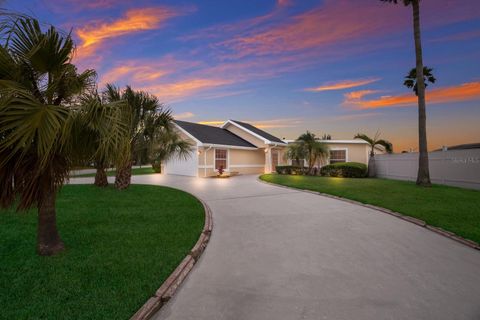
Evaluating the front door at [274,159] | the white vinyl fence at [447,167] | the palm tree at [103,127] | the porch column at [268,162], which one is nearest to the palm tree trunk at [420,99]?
the white vinyl fence at [447,167]

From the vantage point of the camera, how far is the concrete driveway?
304 centimetres

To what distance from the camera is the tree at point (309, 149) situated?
937 inches

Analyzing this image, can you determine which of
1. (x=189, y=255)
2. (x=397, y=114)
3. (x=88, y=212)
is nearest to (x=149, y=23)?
(x=88, y=212)

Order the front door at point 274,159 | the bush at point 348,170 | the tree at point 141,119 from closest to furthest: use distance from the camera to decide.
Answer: the tree at point 141,119
the bush at point 348,170
the front door at point 274,159

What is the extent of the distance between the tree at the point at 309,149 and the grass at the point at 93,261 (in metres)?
17.3

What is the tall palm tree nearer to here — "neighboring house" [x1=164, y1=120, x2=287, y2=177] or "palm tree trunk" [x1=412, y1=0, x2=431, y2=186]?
"neighboring house" [x1=164, y1=120, x2=287, y2=177]

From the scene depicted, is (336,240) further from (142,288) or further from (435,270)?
(142,288)

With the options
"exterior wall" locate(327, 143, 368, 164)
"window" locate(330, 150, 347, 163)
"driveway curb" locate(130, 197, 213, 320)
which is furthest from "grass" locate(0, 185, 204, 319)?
"exterior wall" locate(327, 143, 368, 164)

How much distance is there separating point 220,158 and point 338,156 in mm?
12362

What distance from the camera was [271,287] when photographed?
360 centimetres

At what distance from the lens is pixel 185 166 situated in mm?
22922

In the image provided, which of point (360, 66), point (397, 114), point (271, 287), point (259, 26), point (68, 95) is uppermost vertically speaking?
point (259, 26)

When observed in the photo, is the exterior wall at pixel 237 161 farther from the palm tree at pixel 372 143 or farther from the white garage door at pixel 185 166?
the palm tree at pixel 372 143

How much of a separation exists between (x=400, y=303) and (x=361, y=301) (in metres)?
0.47
